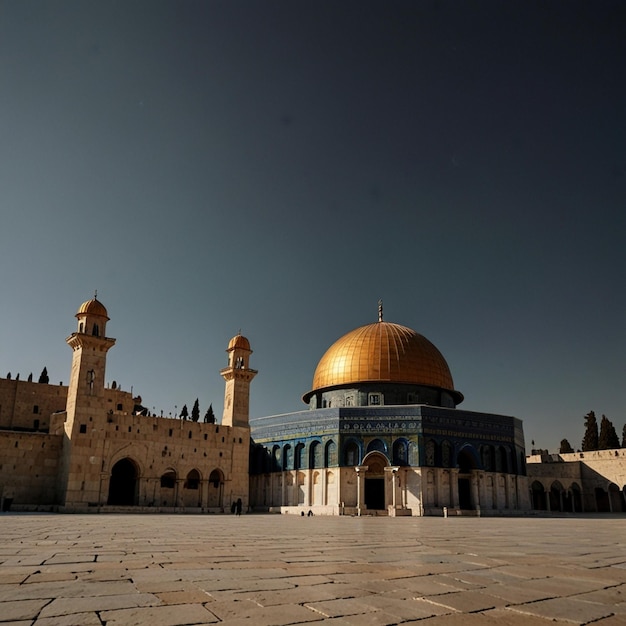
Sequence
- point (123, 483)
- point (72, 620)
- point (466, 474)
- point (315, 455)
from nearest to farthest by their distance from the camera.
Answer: point (72, 620) < point (123, 483) < point (466, 474) < point (315, 455)

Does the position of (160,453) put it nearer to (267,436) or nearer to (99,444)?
(99,444)

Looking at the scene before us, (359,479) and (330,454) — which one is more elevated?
(330,454)

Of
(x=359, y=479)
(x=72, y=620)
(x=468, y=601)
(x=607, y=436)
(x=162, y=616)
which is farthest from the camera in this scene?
(x=607, y=436)

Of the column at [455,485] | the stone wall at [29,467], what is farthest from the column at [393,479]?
the stone wall at [29,467]

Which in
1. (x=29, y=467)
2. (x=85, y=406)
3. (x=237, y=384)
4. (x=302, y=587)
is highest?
(x=237, y=384)

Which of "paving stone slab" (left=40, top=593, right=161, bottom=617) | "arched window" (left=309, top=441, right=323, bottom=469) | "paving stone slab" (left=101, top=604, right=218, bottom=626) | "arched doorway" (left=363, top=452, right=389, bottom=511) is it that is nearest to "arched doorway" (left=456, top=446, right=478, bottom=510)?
"arched doorway" (left=363, top=452, right=389, bottom=511)

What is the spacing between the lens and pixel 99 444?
1152 inches

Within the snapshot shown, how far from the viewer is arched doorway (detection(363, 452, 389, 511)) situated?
32.8 metres

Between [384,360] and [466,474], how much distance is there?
339 inches

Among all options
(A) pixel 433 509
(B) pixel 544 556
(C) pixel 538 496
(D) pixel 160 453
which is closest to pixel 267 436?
(D) pixel 160 453

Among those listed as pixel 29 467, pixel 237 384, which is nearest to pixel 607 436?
pixel 237 384

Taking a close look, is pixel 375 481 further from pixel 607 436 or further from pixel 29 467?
pixel 607 436

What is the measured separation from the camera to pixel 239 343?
3722 cm

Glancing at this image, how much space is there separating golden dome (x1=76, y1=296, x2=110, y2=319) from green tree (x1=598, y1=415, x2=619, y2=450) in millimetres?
43983
